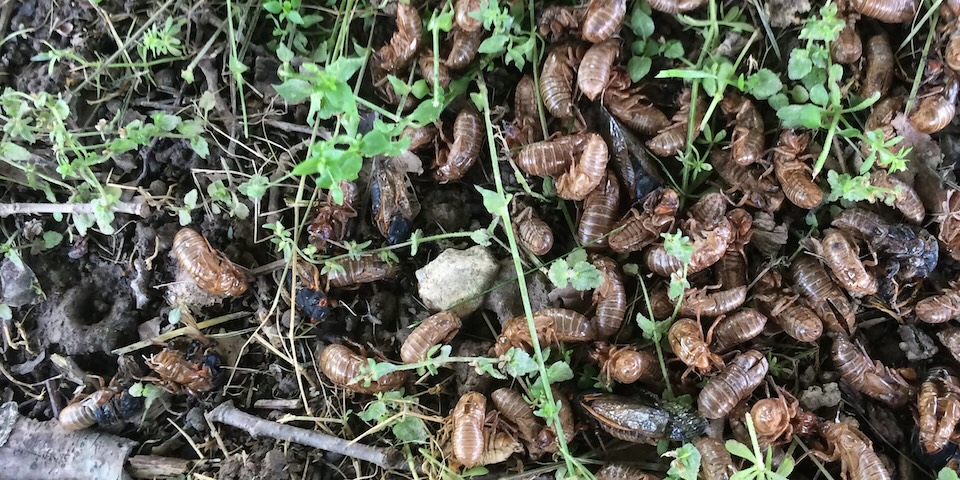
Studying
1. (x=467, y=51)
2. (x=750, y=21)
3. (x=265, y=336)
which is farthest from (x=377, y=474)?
(x=750, y=21)

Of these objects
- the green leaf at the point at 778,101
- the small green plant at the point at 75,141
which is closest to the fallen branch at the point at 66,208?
the small green plant at the point at 75,141

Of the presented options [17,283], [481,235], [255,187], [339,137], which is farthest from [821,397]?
[17,283]

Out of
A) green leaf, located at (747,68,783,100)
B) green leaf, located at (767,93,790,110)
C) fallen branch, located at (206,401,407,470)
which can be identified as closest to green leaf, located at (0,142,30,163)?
fallen branch, located at (206,401,407,470)

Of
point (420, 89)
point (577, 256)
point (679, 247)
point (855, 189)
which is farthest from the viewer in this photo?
point (420, 89)

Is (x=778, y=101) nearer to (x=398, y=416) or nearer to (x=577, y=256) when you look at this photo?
(x=577, y=256)

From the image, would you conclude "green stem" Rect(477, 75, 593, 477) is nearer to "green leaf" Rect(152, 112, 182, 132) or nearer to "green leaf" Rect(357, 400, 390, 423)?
"green leaf" Rect(357, 400, 390, 423)

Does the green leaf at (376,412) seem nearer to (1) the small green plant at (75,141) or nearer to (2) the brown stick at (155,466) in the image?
(2) the brown stick at (155,466)
